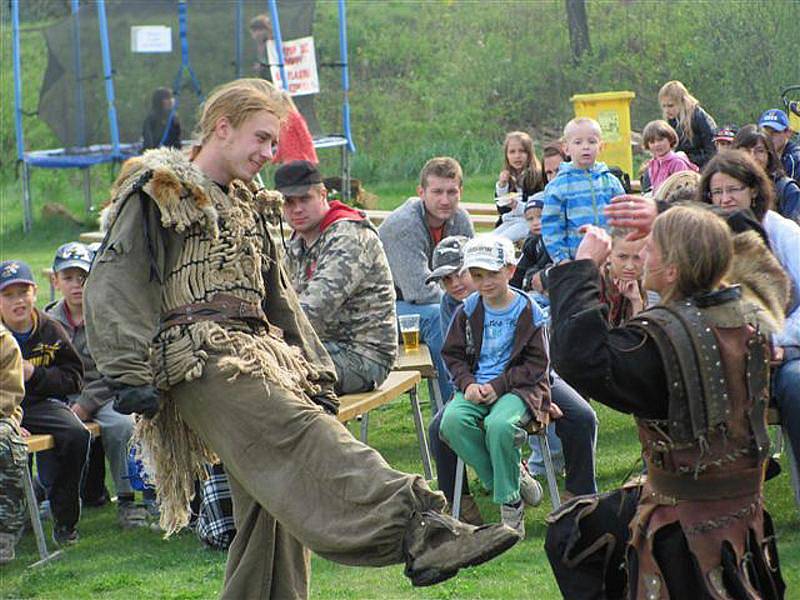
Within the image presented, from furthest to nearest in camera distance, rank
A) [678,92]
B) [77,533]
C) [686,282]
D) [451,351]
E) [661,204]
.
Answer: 1. [678,92]
2. [77,533]
3. [451,351]
4. [661,204]
5. [686,282]

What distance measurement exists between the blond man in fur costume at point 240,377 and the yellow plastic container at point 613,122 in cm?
1061

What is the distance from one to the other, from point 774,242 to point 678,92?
6878mm

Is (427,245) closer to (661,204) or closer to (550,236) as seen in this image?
(550,236)

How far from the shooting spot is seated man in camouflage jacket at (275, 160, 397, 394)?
6.85m

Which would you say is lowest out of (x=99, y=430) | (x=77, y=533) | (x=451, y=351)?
(x=77, y=533)

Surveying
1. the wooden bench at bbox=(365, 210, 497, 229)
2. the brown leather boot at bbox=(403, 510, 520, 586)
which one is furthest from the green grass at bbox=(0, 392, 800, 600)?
the wooden bench at bbox=(365, 210, 497, 229)

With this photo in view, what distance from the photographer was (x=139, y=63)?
65.7 ft

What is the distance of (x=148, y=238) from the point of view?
487cm

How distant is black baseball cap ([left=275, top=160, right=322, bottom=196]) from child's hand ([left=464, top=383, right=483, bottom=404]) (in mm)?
1216

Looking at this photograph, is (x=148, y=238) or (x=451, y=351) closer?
(x=148, y=238)

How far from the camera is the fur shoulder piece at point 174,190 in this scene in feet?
16.0

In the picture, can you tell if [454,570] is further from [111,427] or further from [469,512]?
[111,427]

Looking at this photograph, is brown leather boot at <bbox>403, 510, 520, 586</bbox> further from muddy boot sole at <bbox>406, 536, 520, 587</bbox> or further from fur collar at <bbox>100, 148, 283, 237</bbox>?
fur collar at <bbox>100, 148, 283, 237</bbox>

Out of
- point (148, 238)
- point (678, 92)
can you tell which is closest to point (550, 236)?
point (148, 238)
